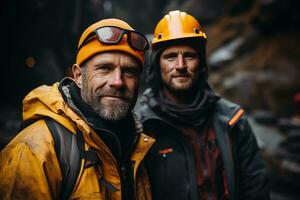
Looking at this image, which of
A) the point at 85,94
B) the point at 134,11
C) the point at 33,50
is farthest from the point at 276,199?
the point at 134,11

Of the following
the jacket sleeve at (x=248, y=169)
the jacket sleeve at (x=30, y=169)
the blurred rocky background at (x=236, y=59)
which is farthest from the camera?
the blurred rocky background at (x=236, y=59)

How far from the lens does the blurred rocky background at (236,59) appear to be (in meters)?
9.70

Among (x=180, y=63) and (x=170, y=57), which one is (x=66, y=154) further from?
(x=170, y=57)

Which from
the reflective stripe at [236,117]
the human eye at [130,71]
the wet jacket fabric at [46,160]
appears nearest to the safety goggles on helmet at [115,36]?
the human eye at [130,71]

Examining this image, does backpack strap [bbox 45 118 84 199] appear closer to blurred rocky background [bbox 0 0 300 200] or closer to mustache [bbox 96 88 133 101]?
mustache [bbox 96 88 133 101]

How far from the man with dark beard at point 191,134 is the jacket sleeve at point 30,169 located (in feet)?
4.44

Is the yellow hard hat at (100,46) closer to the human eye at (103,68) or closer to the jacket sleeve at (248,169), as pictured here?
the human eye at (103,68)

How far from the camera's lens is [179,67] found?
3184 millimetres

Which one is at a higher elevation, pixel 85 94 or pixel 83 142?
pixel 85 94

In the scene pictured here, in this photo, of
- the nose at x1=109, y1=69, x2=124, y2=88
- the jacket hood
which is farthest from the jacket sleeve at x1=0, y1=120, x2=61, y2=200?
the nose at x1=109, y1=69, x2=124, y2=88

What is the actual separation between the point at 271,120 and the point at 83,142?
9.81 metres

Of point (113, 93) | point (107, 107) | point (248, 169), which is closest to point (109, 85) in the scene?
point (113, 93)

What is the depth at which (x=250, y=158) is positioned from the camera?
128 inches

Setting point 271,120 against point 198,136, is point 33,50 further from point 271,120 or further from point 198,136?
point 198,136
